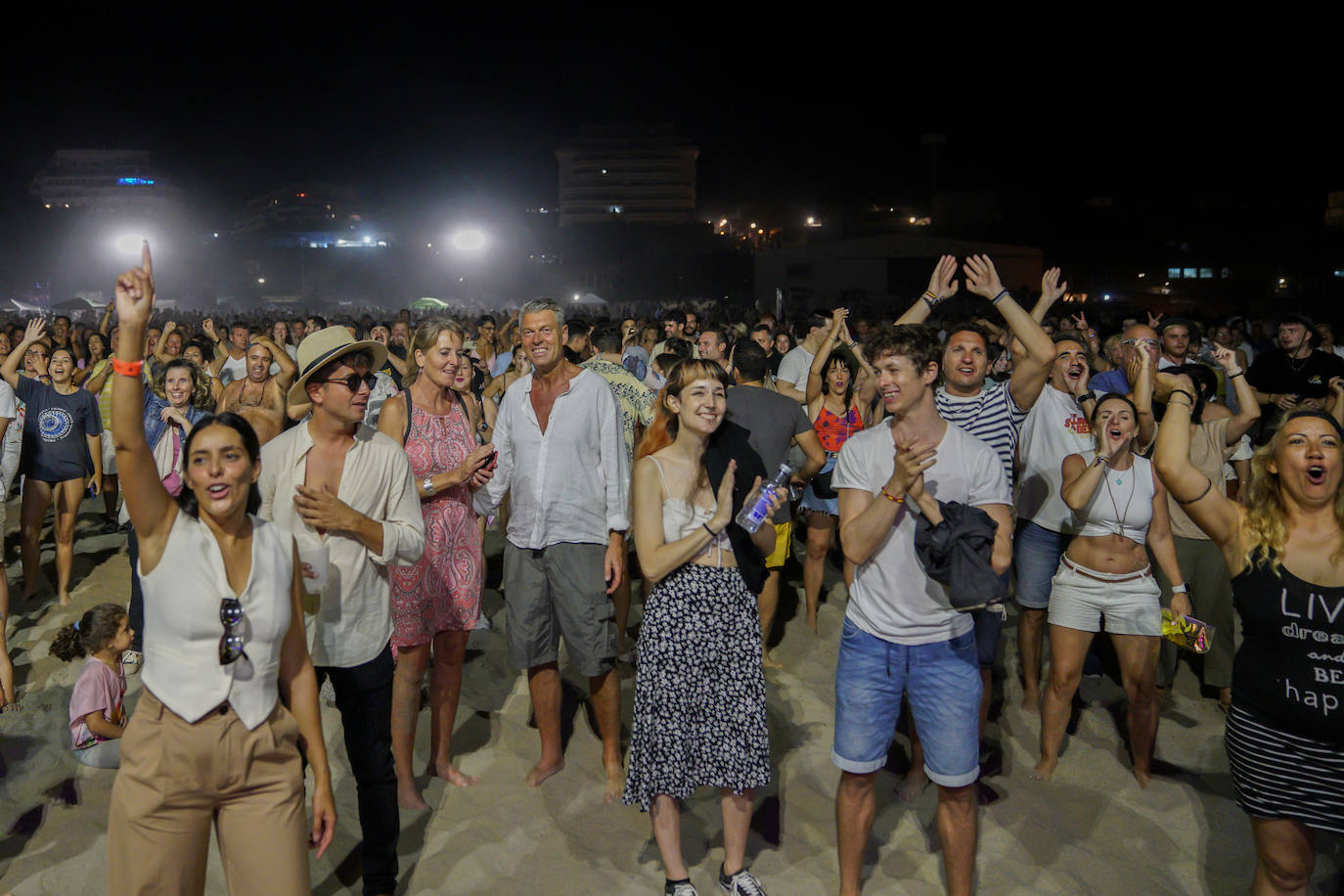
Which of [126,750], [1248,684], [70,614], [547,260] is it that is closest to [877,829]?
[1248,684]

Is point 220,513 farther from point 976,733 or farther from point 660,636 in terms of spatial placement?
point 976,733

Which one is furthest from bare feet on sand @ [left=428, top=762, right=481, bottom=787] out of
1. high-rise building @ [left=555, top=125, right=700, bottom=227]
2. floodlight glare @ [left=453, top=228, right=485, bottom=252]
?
high-rise building @ [left=555, top=125, right=700, bottom=227]

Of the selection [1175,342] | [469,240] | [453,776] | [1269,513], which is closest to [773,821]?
[453,776]

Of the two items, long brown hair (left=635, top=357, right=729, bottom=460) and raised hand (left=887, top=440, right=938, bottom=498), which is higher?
long brown hair (left=635, top=357, right=729, bottom=460)

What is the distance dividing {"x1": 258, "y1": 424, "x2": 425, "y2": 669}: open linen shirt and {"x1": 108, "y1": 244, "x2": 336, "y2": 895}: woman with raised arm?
0.60 meters

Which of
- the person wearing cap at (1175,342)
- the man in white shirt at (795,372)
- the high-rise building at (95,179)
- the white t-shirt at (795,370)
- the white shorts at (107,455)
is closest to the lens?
the person wearing cap at (1175,342)

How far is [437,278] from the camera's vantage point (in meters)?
96.8

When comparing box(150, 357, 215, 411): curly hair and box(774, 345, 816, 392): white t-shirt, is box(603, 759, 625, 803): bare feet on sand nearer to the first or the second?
box(150, 357, 215, 411): curly hair

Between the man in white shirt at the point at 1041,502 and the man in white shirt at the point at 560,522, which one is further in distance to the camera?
the man in white shirt at the point at 1041,502

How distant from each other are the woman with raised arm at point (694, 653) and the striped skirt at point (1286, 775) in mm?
1515

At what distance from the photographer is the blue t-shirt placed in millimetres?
6258

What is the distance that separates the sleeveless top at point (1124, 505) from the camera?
12.9 ft

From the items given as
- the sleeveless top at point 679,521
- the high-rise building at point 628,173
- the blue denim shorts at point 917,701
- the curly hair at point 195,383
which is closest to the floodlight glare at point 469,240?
the high-rise building at point 628,173

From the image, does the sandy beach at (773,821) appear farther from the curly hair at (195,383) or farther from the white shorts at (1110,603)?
the curly hair at (195,383)
